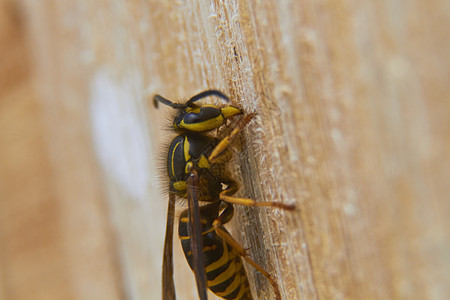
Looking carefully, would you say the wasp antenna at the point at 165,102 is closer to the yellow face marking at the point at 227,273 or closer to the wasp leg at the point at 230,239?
the wasp leg at the point at 230,239

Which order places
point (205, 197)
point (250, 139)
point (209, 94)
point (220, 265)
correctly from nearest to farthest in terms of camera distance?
point (250, 139)
point (209, 94)
point (220, 265)
point (205, 197)

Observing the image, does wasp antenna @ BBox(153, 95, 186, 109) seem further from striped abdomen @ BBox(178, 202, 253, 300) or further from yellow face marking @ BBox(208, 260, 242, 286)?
yellow face marking @ BBox(208, 260, 242, 286)

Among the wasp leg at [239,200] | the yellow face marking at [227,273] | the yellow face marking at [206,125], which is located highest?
the yellow face marking at [206,125]

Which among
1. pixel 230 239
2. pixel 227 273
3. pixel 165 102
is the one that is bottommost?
pixel 227 273

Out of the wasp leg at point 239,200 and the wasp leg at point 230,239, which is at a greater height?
the wasp leg at point 239,200

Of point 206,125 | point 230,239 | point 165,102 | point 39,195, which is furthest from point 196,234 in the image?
point 39,195

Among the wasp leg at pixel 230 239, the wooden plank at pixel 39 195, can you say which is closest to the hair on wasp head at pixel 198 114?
the wasp leg at pixel 230 239

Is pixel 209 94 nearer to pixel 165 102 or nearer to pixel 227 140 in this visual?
pixel 227 140
